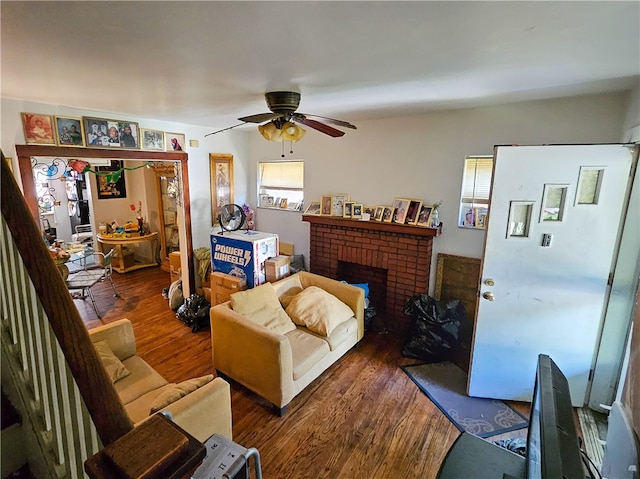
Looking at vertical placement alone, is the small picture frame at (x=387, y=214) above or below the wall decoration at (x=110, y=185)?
below

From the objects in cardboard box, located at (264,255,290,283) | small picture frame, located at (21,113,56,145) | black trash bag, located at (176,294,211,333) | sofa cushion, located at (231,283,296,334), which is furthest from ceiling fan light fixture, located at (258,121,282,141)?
black trash bag, located at (176,294,211,333)

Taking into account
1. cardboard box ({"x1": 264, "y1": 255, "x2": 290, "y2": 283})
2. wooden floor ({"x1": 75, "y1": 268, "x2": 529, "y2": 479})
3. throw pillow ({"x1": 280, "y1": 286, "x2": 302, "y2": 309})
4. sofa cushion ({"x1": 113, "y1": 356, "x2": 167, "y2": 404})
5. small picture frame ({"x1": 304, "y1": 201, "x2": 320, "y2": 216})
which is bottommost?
wooden floor ({"x1": 75, "y1": 268, "x2": 529, "y2": 479})

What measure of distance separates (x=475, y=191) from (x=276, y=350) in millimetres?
2397

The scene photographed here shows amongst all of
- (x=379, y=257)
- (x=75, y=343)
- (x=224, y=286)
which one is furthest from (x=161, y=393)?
(x=379, y=257)

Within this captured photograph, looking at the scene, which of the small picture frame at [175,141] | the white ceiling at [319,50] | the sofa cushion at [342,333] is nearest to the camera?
the white ceiling at [319,50]

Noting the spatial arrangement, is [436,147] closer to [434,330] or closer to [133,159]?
[434,330]

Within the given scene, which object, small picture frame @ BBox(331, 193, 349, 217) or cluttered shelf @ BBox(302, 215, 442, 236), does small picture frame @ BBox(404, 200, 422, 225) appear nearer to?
cluttered shelf @ BBox(302, 215, 442, 236)

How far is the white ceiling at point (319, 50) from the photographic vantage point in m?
1.16

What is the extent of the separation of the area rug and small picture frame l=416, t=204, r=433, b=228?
1.38m

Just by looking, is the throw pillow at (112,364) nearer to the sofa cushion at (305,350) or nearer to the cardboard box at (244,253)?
the sofa cushion at (305,350)

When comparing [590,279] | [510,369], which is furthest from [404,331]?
[590,279]

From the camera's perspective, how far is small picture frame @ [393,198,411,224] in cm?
344

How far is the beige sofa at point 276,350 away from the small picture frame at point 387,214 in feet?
2.89

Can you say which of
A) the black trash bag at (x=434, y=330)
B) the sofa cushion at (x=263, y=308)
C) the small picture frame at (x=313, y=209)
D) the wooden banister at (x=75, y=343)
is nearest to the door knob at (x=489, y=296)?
the black trash bag at (x=434, y=330)
